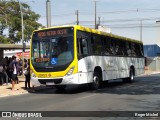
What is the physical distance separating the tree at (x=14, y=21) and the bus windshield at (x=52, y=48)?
2894cm

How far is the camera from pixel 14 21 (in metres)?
50.1

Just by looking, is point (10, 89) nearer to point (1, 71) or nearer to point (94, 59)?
point (1, 71)

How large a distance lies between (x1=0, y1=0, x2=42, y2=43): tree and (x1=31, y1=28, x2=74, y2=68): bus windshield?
28.9 m

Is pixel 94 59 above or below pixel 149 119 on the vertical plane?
above

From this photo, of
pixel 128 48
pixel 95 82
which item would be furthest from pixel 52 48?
pixel 128 48

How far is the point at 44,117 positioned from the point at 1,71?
42.1 ft

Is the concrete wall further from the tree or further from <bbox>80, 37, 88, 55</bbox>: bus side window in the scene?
<bbox>80, 37, 88, 55</bbox>: bus side window

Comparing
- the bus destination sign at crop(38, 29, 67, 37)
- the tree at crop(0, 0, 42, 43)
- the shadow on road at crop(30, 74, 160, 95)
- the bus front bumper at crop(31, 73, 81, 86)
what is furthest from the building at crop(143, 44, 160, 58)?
the bus front bumper at crop(31, 73, 81, 86)

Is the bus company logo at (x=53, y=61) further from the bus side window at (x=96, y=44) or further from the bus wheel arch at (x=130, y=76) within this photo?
the bus wheel arch at (x=130, y=76)

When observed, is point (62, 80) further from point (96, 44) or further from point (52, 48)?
point (96, 44)

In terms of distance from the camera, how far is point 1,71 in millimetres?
23984

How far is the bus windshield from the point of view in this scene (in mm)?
19141

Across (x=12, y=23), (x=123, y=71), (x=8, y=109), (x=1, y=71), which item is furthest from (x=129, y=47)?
(x=12, y=23)

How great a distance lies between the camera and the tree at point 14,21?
161 ft
